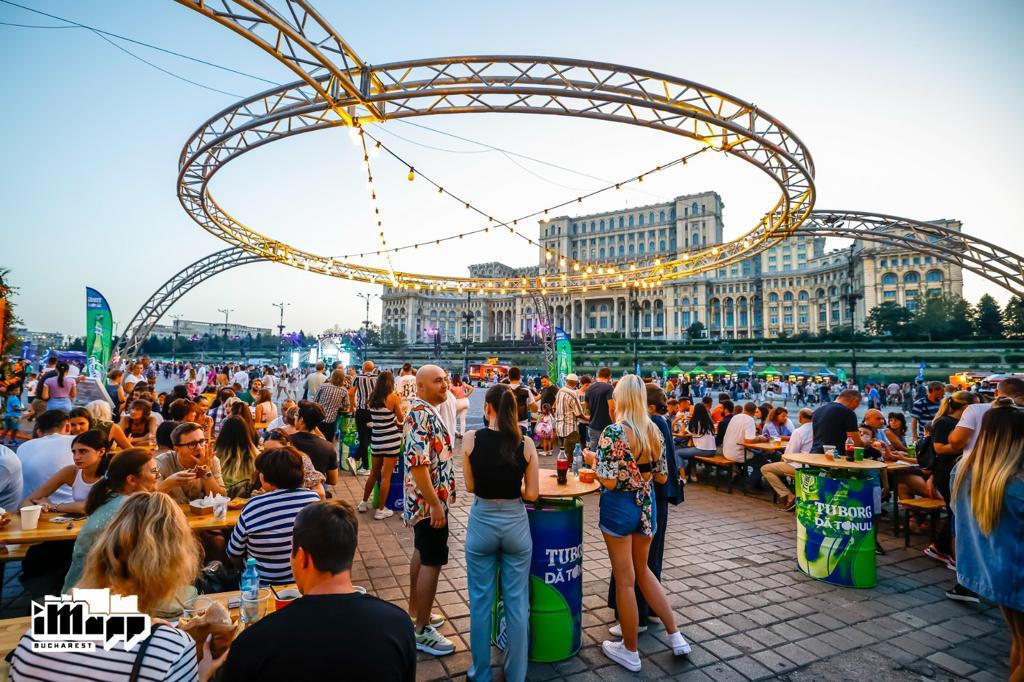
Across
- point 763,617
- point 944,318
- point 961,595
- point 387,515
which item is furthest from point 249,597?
point 944,318

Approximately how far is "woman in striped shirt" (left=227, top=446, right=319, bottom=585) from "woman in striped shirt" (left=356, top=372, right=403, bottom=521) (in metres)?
3.52

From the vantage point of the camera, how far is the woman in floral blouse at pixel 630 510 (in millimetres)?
3373

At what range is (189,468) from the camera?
14.1ft

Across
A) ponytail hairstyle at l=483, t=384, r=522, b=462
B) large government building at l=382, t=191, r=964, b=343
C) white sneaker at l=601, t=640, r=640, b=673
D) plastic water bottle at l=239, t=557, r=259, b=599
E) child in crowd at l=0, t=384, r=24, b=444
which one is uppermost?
large government building at l=382, t=191, r=964, b=343

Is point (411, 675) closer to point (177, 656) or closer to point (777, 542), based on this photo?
point (177, 656)

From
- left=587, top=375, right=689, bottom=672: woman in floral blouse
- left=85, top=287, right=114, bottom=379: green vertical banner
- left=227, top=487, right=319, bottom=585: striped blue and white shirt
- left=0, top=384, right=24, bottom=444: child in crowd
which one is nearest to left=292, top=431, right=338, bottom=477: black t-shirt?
left=227, top=487, right=319, bottom=585: striped blue and white shirt

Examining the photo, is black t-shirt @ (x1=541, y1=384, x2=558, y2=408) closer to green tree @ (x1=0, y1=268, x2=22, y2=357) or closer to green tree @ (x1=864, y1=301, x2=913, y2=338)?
green tree @ (x1=0, y1=268, x2=22, y2=357)

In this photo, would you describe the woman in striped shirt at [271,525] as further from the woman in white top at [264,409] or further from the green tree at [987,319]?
the green tree at [987,319]

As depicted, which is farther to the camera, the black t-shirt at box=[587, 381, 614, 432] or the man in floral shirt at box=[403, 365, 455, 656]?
the black t-shirt at box=[587, 381, 614, 432]

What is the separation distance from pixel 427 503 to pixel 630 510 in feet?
4.65

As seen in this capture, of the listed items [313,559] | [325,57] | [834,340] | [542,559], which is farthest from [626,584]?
[834,340]

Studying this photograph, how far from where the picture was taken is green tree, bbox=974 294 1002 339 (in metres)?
45.7

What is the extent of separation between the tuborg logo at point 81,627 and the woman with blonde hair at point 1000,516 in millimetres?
4125

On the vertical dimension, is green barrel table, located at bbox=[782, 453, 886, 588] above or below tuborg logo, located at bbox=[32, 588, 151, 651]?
below
